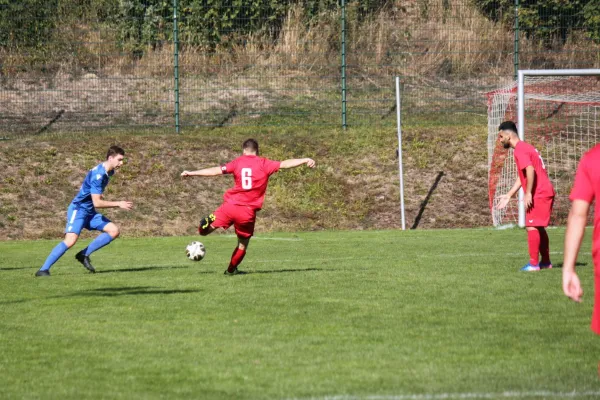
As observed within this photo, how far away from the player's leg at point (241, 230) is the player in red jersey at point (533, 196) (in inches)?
124

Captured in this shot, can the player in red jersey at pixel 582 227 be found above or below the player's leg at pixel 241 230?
above

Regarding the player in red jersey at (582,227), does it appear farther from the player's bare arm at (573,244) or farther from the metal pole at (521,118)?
the metal pole at (521,118)

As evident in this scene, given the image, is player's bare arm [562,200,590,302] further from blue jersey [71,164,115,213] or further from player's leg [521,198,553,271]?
blue jersey [71,164,115,213]

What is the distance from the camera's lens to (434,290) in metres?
10.4

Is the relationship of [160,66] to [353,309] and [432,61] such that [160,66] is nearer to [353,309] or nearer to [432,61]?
[432,61]

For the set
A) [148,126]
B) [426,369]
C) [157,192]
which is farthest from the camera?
[148,126]

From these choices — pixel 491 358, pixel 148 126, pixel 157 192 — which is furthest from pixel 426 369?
pixel 148 126

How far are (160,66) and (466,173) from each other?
29.3 feet

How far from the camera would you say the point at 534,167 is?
41.3ft

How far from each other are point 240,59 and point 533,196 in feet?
52.3

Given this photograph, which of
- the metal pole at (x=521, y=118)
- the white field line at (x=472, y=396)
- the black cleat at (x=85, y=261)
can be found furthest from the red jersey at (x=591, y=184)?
the metal pole at (x=521, y=118)

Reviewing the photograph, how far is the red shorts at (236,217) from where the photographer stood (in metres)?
12.3

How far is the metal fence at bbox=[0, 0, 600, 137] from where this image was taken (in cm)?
2670

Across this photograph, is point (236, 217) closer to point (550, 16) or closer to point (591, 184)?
point (591, 184)
